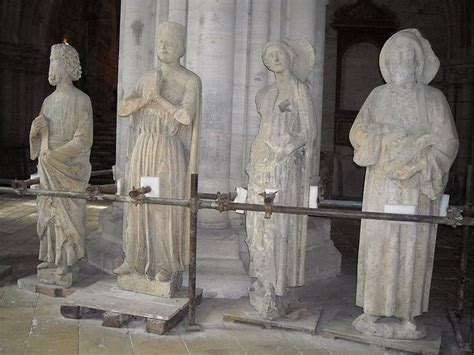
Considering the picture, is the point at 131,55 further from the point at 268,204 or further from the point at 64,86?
the point at 268,204

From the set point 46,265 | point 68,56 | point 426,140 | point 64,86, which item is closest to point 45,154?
point 64,86

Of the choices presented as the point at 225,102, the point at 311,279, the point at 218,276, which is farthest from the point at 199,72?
the point at 311,279

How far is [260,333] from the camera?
4.56 meters

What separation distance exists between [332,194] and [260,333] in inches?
396

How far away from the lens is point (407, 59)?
4297 mm

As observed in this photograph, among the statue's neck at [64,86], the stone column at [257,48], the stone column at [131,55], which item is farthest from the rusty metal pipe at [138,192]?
the stone column at [131,55]

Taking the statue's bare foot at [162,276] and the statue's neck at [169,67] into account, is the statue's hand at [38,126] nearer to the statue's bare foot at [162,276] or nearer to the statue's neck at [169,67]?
the statue's neck at [169,67]

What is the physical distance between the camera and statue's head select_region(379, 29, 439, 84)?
4.29 metres

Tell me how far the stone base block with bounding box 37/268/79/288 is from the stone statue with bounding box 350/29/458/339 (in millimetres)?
2756

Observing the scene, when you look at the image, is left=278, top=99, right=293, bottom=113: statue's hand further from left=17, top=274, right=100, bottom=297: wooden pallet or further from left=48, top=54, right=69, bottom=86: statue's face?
left=17, top=274, right=100, bottom=297: wooden pallet

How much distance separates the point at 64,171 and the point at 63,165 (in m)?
0.06

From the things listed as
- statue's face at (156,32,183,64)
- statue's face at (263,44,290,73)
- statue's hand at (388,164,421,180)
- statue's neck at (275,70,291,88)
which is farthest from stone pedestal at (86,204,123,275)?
statue's hand at (388,164,421,180)

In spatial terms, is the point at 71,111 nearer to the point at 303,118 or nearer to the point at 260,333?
the point at 303,118

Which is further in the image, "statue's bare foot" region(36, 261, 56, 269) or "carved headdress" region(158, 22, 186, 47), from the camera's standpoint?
"statue's bare foot" region(36, 261, 56, 269)
